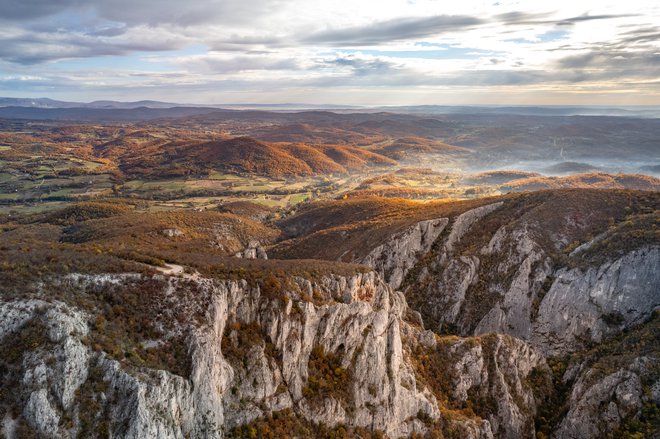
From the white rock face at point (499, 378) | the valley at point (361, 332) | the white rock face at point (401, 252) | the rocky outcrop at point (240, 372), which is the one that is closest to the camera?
the rocky outcrop at point (240, 372)

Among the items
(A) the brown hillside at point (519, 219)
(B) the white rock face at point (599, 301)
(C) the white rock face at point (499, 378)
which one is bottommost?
(C) the white rock face at point (499, 378)

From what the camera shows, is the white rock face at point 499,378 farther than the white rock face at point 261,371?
Yes

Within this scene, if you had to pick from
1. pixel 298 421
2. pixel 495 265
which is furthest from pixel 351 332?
pixel 495 265

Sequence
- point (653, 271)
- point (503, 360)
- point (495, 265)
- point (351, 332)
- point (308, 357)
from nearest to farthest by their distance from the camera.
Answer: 1. point (308, 357)
2. point (351, 332)
3. point (503, 360)
4. point (653, 271)
5. point (495, 265)

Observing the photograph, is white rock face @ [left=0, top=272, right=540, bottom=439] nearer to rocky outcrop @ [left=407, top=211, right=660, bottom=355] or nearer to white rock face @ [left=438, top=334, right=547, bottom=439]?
white rock face @ [left=438, top=334, right=547, bottom=439]

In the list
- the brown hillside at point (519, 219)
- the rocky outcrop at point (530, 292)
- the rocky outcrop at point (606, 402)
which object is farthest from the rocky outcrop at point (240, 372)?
the brown hillside at point (519, 219)

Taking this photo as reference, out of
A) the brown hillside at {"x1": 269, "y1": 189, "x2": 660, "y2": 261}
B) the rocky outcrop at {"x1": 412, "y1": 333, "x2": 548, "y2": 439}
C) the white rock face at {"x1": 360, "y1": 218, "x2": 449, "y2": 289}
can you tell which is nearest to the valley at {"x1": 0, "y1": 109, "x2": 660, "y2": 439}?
the rocky outcrop at {"x1": 412, "y1": 333, "x2": 548, "y2": 439}

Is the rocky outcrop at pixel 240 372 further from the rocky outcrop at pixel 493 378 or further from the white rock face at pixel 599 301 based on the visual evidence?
the white rock face at pixel 599 301

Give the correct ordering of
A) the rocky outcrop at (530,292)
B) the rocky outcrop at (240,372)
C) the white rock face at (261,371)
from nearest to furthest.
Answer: the rocky outcrop at (240,372) → the white rock face at (261,371) → the rocky outcrop at (530,292)

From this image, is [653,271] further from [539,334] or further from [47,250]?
[47,250]
